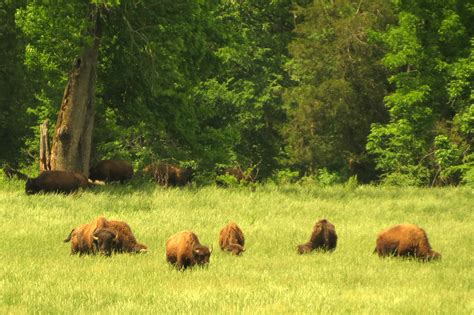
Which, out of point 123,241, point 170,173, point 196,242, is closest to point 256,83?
point 170,173

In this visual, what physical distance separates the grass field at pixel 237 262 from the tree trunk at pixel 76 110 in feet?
9.72

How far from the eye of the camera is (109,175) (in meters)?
31.1

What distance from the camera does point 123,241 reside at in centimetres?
1567

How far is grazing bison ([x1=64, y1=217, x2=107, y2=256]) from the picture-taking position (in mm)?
15433

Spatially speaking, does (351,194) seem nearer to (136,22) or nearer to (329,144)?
(136,22)

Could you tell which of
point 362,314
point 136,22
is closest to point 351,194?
point 136,22

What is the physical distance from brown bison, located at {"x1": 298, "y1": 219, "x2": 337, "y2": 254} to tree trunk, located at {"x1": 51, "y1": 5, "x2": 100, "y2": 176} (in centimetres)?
1382

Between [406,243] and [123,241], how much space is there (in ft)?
17.3

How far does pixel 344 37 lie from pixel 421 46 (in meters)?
7.71

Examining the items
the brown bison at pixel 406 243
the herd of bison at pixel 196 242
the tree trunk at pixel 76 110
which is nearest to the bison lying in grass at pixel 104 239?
the herd of bison at pixel 196 242

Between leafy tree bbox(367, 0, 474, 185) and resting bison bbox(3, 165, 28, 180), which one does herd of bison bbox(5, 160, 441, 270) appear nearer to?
resting bison bbox(3, 165, 28, 180)

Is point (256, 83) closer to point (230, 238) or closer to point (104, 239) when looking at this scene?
point (230, 238)

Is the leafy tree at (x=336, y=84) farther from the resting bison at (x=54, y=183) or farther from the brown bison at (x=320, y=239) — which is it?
the brown bison at (x=320, y=239)

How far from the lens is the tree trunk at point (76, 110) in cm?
2806
